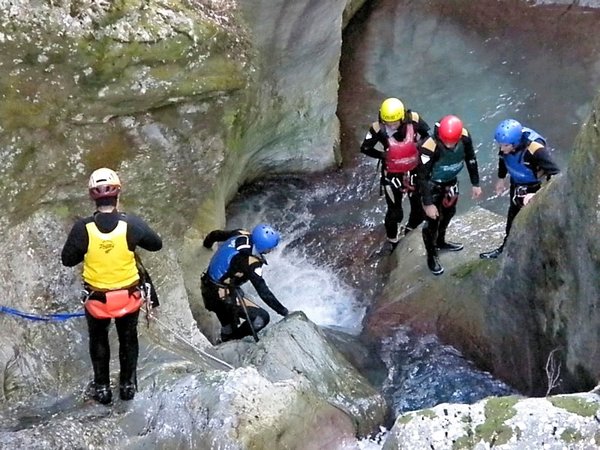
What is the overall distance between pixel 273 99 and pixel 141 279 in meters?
5.71

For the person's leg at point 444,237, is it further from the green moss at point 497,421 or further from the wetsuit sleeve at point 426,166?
the green moss at point 497,421

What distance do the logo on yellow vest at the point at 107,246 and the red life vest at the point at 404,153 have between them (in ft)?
14.4

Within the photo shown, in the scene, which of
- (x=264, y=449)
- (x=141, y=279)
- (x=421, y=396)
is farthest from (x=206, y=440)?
(x=421, y=396)

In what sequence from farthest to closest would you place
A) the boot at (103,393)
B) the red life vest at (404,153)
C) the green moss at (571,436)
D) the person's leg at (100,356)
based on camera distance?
the red life vest at (404,153) → the boot at (103,393) → the person's leg at (100,356) → the green moss at (571,436)

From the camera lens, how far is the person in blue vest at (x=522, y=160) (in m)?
7.65

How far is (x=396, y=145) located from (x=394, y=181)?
0.58m

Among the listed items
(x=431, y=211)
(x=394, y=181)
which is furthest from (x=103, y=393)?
(x=394, y=181)

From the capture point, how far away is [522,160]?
7855 millimetres

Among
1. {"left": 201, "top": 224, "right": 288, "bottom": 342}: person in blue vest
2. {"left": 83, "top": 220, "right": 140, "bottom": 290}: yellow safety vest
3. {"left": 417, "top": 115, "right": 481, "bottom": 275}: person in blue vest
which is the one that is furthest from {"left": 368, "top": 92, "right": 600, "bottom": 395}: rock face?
{"left": 83, "top": 220, "right": 140, "bottom": 290}: yellow safety vest

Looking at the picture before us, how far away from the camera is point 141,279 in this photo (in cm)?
583

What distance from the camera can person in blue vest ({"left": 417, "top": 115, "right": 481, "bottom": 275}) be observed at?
26.4ft

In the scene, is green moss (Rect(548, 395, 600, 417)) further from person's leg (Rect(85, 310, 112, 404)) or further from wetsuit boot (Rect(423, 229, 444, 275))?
wetsuit boot (Rect(423, 229, 444, 275))

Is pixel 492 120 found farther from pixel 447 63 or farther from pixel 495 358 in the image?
pixel 495 358

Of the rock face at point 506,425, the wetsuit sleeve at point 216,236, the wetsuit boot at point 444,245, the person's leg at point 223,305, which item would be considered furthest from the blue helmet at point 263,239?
the rock face at point 506,425
